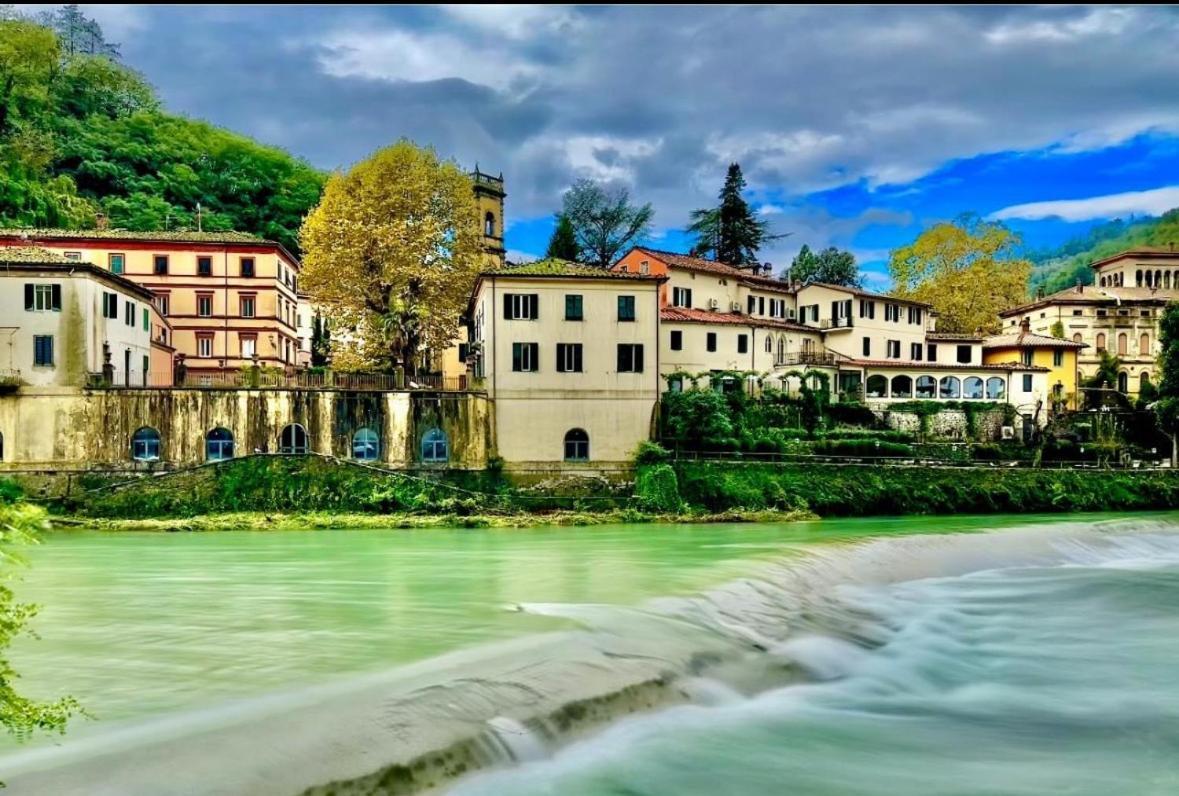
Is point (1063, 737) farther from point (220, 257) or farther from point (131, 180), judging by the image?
point (131, 180)

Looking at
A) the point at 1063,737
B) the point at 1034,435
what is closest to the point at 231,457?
the point at 1063,737

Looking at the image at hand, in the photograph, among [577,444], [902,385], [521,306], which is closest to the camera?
[577,444]

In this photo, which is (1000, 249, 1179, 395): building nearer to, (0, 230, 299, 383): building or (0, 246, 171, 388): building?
(0, 230, 299, 383): building

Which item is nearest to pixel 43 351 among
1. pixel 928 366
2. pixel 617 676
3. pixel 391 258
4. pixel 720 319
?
pixel 391 258

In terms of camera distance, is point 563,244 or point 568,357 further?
point 563,244

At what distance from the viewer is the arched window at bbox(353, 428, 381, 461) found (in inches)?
1522

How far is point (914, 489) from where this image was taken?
40969 millimetres

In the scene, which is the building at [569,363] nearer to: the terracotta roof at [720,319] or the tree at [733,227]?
the terracotta roof at [720,319]

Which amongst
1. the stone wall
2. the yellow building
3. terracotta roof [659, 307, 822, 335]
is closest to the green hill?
the yellow building

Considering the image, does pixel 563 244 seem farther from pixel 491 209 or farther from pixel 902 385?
pixel 902 385

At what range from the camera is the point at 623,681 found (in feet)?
32.8

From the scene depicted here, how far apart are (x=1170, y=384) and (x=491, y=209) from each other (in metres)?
46.9

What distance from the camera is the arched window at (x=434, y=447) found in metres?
39.2

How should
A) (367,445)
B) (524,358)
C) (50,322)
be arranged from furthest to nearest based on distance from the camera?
(524,358)
(367,445)
(50,322)
